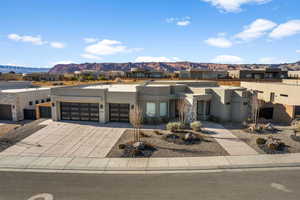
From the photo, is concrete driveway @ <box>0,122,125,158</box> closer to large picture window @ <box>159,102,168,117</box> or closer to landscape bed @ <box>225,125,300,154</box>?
large picture window @ <box>159,102,168,117</box>

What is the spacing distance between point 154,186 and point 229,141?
9495 mm

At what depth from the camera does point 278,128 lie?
65.6 feet

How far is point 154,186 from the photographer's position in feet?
31.5

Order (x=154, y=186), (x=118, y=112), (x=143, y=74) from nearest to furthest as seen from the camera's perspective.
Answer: (x=154, y=186), (x=118, y=112), (x=143, y=74)

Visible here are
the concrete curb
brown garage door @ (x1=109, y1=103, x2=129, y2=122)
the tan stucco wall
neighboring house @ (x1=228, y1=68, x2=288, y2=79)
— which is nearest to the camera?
the concrete curb

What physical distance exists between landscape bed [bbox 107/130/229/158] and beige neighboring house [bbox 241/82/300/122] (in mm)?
13101

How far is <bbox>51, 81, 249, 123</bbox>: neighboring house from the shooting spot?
2133 cm

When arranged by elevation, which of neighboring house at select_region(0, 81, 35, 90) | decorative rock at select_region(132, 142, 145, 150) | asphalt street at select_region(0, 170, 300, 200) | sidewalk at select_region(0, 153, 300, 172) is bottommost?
asphalt street at select_region(0, 170, 300, 200)

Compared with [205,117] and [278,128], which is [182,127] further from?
[278,128]

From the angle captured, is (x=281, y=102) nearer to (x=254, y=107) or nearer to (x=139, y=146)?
(x=254, y=107)

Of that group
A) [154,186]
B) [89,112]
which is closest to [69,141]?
[89,112]

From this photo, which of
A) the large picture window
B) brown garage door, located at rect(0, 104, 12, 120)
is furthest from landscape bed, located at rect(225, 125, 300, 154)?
brown garage door, located at rect(0, 104, 12, 120)

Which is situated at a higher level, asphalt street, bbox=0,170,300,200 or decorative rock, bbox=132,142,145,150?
decorative rock, bbox=132,142,145,150

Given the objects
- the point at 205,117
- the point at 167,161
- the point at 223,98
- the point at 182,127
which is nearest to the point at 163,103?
the point at 182,127
